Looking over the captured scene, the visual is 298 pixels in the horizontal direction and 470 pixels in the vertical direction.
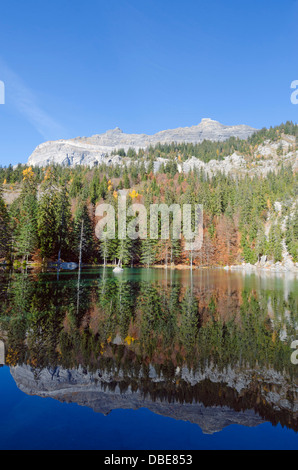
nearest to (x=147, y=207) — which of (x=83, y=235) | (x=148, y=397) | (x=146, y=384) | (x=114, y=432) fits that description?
(x=83, y=235)

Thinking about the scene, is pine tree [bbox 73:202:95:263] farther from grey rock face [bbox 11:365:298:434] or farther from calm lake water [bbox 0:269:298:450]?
grey rock face [bbox 11:365:298:434]

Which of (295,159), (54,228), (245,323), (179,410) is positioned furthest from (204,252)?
(295,159)

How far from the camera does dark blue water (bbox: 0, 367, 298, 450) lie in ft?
17.5

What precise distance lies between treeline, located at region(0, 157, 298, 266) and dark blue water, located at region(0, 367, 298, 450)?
40.9 metres

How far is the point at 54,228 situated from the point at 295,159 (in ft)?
565

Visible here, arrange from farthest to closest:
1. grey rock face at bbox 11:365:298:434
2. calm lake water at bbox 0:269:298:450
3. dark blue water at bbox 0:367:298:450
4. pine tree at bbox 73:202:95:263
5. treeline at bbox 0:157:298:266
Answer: pine tree at bbox 73:202:95:263 → treeline at bbox 0:157:298:266 → grey rock face at bbox 11:365:298:434 → calm lake water at bbox 0:269:298:450 → dark blue water at bbox 0:367:298:450

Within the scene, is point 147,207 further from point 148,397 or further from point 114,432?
point 114,432

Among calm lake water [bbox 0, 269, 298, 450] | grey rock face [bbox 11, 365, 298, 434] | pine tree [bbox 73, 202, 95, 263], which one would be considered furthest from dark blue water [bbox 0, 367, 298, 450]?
pine tree [bbox 73, 202, 95, 263]

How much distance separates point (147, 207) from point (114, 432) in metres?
83.1

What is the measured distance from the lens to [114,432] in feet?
18.7

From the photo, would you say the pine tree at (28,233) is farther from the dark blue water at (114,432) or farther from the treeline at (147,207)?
the dark blue water at (114,432)

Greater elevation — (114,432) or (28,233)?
(28,233)

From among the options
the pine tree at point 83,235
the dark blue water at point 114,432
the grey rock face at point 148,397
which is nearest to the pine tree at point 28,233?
the pine tree at point 83,235

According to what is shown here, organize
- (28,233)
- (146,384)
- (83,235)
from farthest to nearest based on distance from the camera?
(83,235), (28,233), (146,384)
